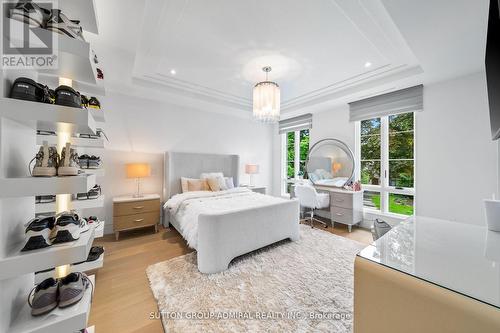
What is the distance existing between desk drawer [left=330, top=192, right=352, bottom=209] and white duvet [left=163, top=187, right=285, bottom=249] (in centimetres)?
127

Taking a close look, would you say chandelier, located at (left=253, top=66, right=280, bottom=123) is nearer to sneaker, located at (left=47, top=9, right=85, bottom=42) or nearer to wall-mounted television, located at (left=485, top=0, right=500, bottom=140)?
wall-mounted television, located at (left=485, top=0, right=500, bottom=140)

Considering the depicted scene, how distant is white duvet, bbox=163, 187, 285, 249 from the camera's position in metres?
2.34

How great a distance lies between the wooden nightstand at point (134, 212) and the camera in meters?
2.95

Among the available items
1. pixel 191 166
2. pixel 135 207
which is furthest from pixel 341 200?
pixel 135 207

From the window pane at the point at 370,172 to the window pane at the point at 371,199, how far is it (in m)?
0.21

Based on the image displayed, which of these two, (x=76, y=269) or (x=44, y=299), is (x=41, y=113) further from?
(x=76, y=269)

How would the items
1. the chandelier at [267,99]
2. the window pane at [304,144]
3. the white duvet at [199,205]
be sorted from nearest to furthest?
1. the white duvet at [199,205]
2. the chandelier at [267,99]
3. the window pane at [304,144]

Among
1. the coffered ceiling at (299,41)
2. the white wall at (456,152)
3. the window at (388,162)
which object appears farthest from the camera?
the window at (388,162)

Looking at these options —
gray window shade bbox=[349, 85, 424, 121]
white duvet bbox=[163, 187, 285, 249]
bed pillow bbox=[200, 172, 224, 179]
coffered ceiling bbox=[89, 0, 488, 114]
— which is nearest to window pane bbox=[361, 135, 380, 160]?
gray window shade bbox=[349, 85, 424, 121]

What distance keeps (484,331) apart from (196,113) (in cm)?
448

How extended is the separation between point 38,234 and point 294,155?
16.4 ft

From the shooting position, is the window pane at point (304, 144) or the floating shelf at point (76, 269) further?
the window pane at point (304, 144)

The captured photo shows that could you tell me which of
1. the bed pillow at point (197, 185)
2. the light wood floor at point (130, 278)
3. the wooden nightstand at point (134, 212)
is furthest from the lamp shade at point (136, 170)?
the light wood floor at point (130, 278)

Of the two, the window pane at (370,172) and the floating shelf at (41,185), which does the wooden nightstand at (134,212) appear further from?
the window pane at (370,172)
